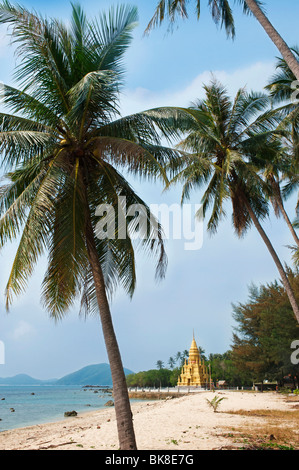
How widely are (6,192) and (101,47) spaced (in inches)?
153

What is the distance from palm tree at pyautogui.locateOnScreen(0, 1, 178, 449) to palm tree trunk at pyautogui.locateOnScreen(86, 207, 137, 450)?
0.02 metres

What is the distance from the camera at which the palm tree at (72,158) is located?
25.1ft

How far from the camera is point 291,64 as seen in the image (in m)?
8.96

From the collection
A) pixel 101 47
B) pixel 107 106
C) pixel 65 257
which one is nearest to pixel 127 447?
pixel 65 257

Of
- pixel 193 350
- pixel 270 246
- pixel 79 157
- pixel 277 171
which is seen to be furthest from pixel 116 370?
pixel 193 350

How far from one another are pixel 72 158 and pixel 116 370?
4458 mm

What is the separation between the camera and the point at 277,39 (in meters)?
9.47

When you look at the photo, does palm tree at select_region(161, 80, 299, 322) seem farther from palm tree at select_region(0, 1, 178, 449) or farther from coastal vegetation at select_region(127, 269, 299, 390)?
coastal vegetation at select_region(127, 269, 299, 390)

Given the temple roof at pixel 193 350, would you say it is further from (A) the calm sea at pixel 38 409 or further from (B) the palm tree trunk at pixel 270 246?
(B) the palm tree trunk at pixel 270 246

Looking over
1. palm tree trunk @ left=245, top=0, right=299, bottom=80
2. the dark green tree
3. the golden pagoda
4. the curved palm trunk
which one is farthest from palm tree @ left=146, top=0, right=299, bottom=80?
the golden pagoda

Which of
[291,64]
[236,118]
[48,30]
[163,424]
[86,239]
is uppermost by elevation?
[236,118]

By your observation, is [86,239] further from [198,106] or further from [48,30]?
[198,106]

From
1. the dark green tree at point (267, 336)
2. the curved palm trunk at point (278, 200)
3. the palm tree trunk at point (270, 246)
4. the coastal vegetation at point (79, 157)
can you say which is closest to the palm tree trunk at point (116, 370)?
the coastal vegetation at point (79, 157)

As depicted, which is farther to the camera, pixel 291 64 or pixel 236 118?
pixel 236 118
